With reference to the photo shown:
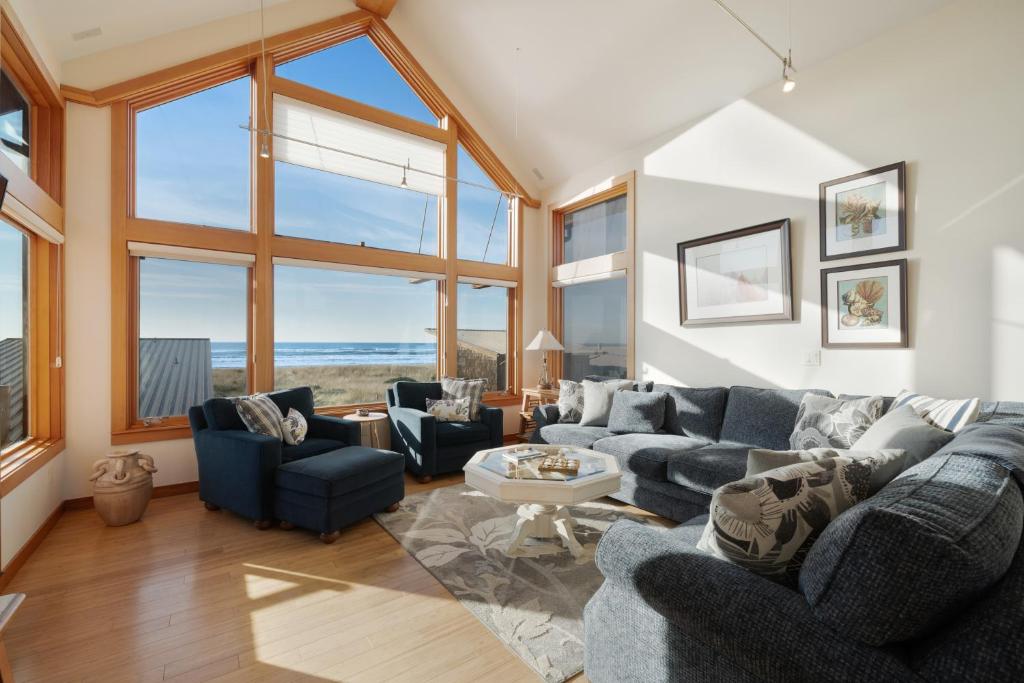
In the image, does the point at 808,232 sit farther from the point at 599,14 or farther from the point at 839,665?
the point at 839,665

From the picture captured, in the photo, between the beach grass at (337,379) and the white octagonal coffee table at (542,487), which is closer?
the white octagonal coffee table at (542,487)

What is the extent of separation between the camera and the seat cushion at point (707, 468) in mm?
2887

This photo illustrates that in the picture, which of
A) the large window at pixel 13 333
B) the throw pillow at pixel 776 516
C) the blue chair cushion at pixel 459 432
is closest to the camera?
the throw pillow at pixel 776 516

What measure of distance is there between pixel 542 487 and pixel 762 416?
6.31ft

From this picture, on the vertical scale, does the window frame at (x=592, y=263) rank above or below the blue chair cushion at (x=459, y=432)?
above

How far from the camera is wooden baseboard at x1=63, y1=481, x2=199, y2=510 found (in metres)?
3.55

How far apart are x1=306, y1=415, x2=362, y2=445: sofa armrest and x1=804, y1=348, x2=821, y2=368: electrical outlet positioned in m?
3.60

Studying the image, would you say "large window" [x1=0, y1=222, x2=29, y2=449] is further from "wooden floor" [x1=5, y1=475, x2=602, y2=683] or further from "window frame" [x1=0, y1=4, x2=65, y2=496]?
"wooden floor" [x1=5, y1=475, x2=602, y2=683]

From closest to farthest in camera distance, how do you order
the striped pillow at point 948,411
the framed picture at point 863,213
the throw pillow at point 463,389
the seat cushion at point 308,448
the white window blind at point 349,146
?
the striped pillow at point 948,411 → the framed picture at point 863,213 → the seat cushion at point 308,448 → the white window blind at point 349,146 → the throw pillow at point 463,389

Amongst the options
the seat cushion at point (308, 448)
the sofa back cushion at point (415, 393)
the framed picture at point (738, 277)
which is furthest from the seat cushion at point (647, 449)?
the seat cushion at point (308, 448)

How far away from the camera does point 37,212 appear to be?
9.80ft

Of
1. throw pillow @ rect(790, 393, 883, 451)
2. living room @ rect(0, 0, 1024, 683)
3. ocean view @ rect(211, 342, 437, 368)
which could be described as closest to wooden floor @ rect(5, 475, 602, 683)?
living room @ rect(0, 0, 1024, 683)

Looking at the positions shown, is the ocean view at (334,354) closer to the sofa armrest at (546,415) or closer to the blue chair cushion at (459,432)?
the blue chair cushion at (459,432)

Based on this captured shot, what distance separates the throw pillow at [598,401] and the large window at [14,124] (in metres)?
4.39
